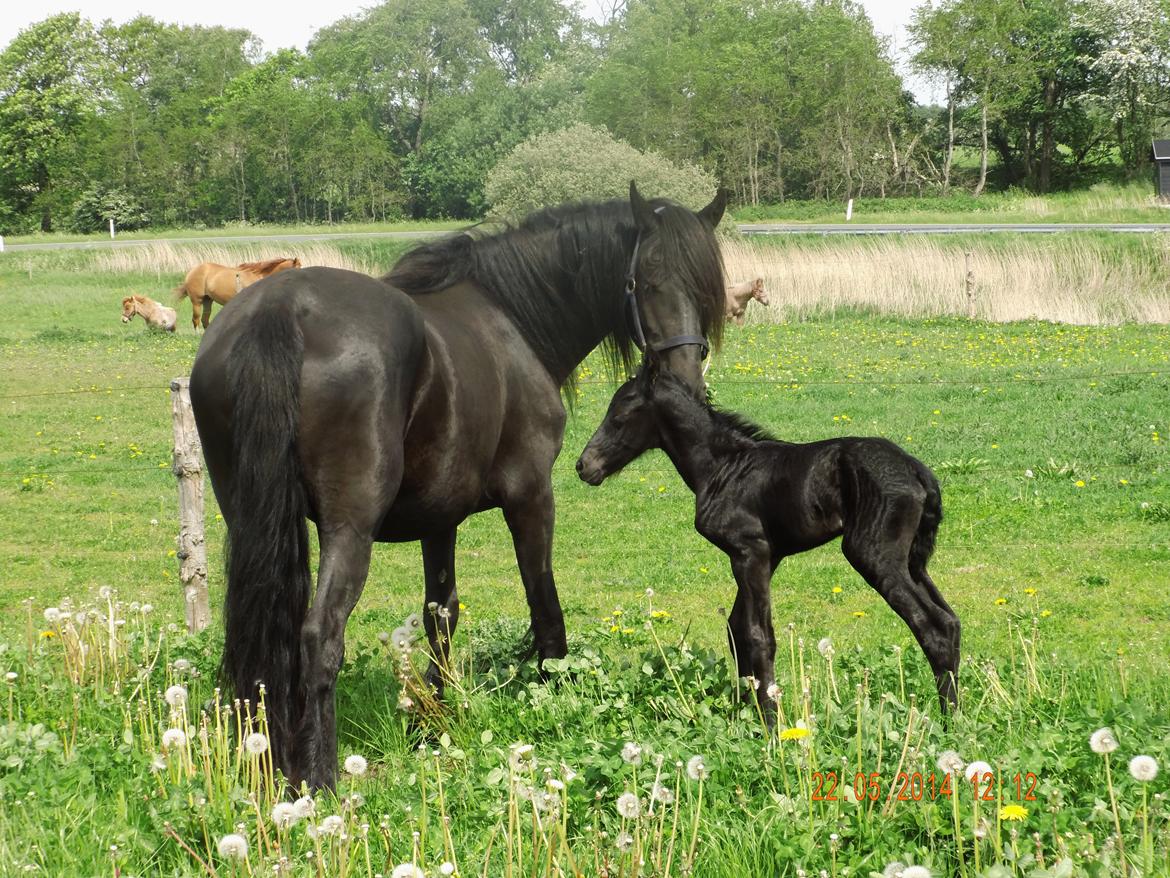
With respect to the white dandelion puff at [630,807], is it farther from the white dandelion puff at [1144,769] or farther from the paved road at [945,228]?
the paved road at [945,228]

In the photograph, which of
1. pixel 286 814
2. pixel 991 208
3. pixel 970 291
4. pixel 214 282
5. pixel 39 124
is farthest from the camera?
pixel 39 124

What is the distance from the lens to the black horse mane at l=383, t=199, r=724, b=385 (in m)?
5.68

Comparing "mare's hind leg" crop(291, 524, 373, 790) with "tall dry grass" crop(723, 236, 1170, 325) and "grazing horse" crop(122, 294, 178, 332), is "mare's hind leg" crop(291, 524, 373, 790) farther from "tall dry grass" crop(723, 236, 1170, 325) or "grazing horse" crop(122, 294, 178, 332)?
"grazing horse" crop(122, 294, 178, 332)

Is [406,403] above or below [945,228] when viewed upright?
below

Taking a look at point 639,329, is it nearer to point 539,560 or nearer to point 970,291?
point 539,560

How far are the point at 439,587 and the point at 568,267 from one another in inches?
65.2

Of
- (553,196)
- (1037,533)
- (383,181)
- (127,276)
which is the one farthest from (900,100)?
(1037,533)

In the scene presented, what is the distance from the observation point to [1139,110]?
57094 millimetres

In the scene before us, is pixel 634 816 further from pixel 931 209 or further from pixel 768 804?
pixel 931 209

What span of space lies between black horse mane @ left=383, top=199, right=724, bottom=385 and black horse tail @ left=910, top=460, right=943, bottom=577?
4.44 feet

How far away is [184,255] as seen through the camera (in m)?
34.4

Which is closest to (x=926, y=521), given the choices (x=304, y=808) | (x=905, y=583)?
(x=905, y=583)

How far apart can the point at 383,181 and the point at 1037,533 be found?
60.5 metres
